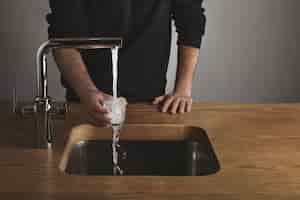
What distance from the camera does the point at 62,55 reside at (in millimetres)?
1646

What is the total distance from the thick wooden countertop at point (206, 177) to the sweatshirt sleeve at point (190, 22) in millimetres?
405

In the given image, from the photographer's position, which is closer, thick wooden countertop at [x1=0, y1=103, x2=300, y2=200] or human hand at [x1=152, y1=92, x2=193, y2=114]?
thick wooden countertop at [x1=0, y1=103, x2=300, y2=200]

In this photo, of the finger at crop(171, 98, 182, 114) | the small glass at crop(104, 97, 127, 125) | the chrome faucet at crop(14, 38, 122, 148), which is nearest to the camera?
the chrome faucet at crop(14, 38, 122, 148)

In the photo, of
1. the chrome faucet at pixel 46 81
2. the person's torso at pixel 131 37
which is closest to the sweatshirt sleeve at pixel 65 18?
the person's torso at pixel 131 37

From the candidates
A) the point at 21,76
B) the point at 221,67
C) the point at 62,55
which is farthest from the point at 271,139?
the point at 21,76

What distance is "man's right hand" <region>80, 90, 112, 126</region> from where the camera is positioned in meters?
1.38

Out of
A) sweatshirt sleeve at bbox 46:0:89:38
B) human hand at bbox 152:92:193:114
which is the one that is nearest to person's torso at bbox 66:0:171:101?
sweatshirt sleeve at bbox 46:0:89:38

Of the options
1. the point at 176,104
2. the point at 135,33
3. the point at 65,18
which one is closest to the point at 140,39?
the point at 135,33

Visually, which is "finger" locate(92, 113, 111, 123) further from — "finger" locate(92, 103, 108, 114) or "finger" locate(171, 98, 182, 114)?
"finger" locate(171, 98, 182, 114)

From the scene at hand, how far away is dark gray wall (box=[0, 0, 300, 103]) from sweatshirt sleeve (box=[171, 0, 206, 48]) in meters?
0.71

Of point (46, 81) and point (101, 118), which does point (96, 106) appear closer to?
point (101, 118)

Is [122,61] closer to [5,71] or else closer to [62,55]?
[62,55]

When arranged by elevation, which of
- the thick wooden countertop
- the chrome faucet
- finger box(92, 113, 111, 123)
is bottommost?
the thick wooden countertop

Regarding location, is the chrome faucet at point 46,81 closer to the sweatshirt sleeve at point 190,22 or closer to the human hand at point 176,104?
the human hand at point 176,104
